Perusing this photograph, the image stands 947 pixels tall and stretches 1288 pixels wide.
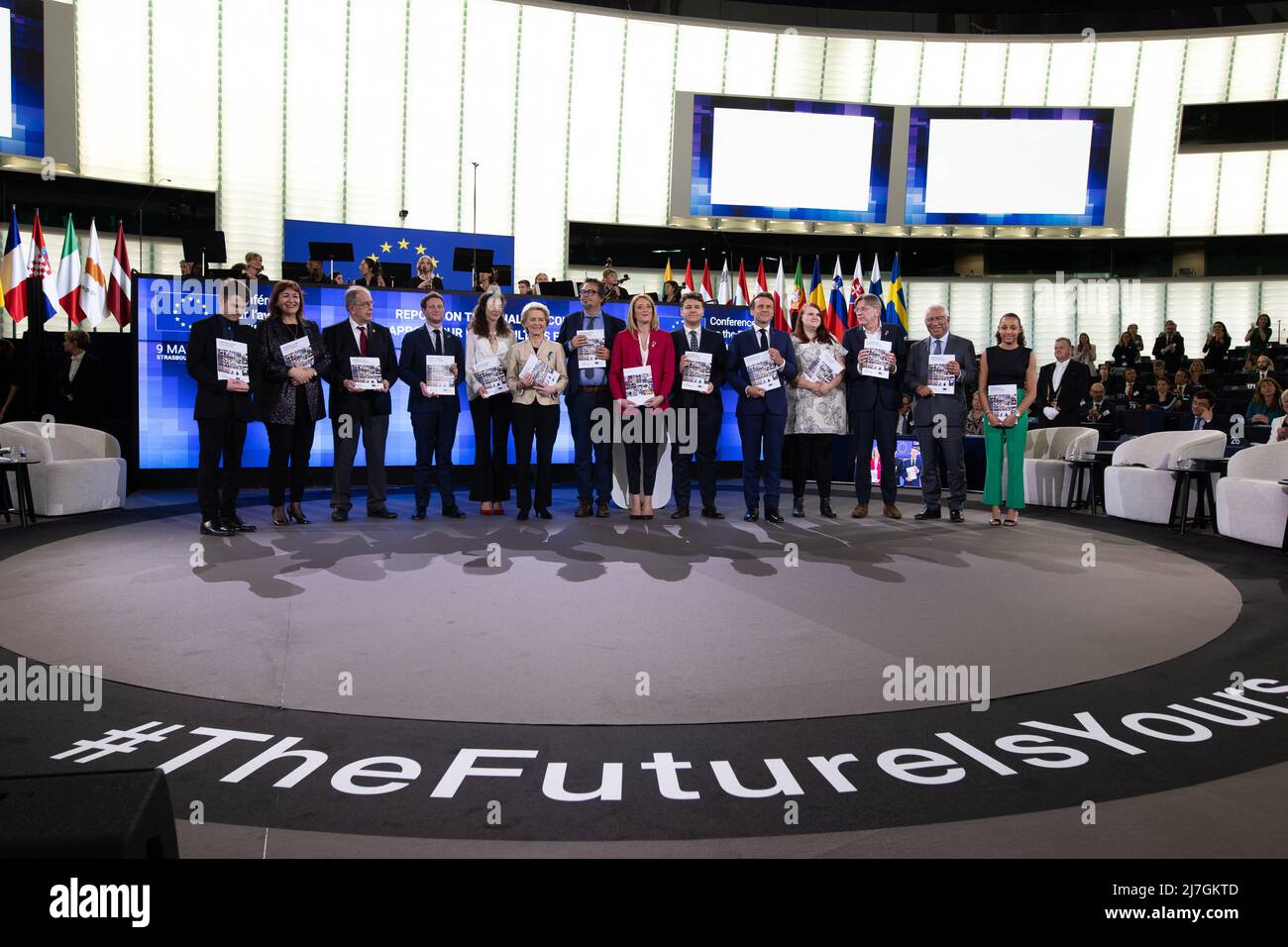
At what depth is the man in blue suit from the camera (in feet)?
25.1

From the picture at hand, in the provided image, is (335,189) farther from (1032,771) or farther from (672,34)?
(1032,771)

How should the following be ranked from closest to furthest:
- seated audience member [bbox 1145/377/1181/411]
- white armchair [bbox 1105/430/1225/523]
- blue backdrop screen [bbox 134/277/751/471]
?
1. white armchair [bbox 1105/430/1225/523]
2. blue backdrop screen [bbox 134/277/751/471]
3. seated audience member [bbox 1145/377/1181/411]

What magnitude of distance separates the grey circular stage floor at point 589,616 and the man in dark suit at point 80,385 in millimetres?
2730

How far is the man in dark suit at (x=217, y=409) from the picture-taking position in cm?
642

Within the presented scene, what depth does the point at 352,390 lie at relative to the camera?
7.46 metres

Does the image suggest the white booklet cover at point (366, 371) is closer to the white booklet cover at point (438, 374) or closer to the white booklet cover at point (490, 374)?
the white booklet cover at point (438, 374)

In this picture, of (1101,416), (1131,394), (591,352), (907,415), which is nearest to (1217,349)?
(1131,394)

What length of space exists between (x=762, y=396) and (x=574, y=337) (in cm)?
165

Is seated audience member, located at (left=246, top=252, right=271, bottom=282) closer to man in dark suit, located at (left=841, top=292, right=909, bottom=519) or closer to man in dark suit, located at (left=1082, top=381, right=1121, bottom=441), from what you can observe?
man in dark suit, located at (left=841, top=292, right=909, bottom=519)

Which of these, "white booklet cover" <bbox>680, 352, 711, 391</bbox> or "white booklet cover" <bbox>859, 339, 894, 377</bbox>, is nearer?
"white booklet cover" <bbox>680, 352, 711, 391</bbox>

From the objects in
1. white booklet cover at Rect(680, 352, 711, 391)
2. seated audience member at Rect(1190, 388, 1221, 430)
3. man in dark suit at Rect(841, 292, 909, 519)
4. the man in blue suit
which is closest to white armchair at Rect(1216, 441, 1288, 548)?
seated audience member at Rect(1190, 388, 1221, 430)

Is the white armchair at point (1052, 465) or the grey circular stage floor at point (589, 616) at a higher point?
the white armchair at point (1052, 465)

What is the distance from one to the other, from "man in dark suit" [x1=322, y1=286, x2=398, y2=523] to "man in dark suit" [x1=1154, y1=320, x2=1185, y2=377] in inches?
478

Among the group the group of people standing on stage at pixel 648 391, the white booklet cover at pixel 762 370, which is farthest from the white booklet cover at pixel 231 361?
the white booklet cover at pixel 762 370
